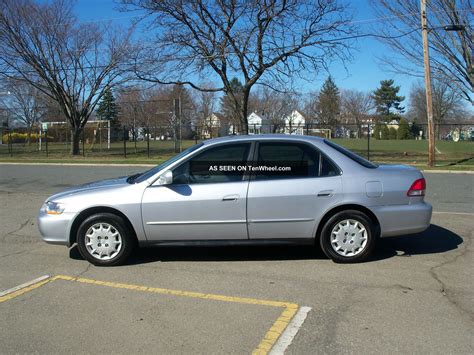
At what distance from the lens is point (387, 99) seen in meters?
92.0

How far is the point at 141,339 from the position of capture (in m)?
3.46

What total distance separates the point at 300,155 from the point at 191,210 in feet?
4.84

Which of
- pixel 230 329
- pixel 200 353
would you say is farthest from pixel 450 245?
pixel 200 353

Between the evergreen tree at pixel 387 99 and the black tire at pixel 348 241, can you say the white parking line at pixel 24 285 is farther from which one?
the evergreen tree at pixel 387 99

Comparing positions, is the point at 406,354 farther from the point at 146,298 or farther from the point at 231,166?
the point at 231,166

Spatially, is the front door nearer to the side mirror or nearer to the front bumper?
the side mirror

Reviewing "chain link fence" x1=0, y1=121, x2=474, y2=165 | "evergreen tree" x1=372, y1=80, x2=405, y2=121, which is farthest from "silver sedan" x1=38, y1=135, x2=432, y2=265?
"evergreen tree" x1=372, y1=80, x2=405, y2=121

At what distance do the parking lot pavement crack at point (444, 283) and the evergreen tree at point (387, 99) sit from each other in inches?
3540

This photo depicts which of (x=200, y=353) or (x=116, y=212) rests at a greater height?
(x=116, y=212)

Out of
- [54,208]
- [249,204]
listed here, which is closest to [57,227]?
[54,208]

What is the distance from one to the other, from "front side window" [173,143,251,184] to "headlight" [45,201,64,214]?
4.72 feet

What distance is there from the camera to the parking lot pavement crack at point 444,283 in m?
3.91

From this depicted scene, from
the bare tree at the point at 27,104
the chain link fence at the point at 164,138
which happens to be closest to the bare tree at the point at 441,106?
the chain link fence at the point at 164,138

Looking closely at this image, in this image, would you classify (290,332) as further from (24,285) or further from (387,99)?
(387,99)
